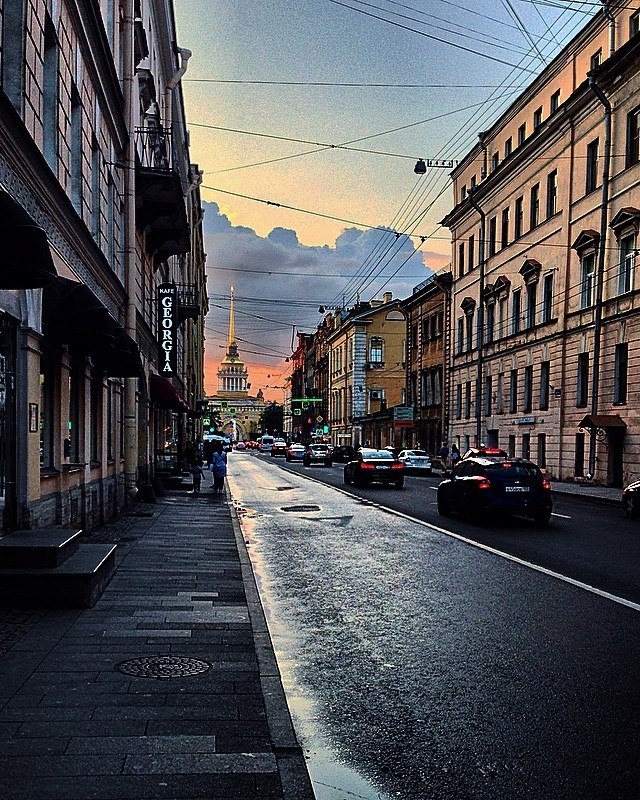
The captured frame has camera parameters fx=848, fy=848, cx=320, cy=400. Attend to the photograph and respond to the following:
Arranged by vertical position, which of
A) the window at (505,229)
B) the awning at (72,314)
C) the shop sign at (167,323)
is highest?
the window at (505,229)

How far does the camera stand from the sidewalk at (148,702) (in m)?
4.08

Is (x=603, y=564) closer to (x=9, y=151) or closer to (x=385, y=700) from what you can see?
(x=385, y=700)

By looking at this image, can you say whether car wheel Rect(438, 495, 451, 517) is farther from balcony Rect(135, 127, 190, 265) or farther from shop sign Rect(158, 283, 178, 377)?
shop sign Rect(158, 283, 178, 377)

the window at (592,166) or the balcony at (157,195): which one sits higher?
the window at (592,166)

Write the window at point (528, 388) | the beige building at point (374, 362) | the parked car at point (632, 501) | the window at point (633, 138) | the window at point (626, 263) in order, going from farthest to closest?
the beige building at point (374, 362), the window at point (528, 388), the window at point (633, 138), the window at point (626, 263), the parked car at point (632, 501)

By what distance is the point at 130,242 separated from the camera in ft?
64.4

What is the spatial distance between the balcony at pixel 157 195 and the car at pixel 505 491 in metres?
10.7

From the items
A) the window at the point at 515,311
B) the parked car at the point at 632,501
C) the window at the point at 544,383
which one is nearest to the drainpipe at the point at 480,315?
the window at the point at 515,311

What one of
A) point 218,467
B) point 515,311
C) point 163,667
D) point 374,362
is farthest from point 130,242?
point 374,362

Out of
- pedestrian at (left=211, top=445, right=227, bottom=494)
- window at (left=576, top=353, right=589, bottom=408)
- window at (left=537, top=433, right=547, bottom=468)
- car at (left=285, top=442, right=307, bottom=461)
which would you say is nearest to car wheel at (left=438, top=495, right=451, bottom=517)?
pedestrian at (left=211, top=445, right=227, bottom=494)

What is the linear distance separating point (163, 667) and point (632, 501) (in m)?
15.7

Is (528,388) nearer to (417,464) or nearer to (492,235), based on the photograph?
(417,464)

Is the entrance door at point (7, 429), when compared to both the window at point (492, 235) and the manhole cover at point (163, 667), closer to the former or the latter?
the manhole cover at point (163, 667)

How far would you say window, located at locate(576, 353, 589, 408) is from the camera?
35094mm
